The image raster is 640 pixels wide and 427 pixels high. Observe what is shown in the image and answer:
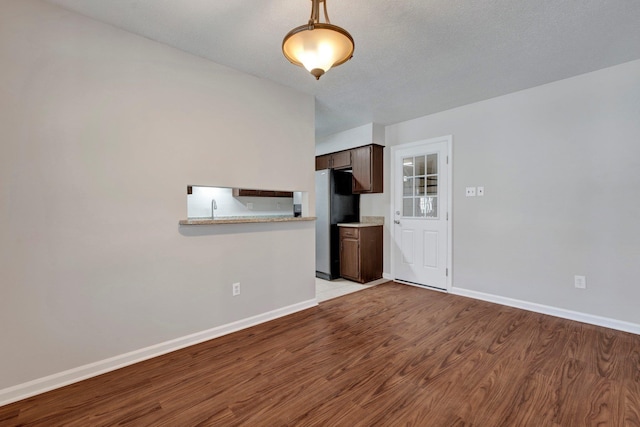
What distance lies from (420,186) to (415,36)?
7.48 ft

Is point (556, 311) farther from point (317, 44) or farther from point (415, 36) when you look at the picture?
point (317, 44)

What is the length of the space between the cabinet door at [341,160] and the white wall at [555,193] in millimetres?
1548

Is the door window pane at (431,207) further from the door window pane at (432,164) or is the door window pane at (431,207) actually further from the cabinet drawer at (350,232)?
the cabinet drawer at (350,232)

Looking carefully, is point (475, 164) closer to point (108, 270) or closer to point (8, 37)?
point (108, 270)

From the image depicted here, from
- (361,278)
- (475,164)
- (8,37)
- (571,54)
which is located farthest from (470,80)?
(8,37)

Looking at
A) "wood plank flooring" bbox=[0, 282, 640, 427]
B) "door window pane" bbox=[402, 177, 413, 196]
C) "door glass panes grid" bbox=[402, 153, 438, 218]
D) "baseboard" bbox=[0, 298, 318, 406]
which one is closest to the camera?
"wood plank flooring" bbox=[0, 282, 640, 427]

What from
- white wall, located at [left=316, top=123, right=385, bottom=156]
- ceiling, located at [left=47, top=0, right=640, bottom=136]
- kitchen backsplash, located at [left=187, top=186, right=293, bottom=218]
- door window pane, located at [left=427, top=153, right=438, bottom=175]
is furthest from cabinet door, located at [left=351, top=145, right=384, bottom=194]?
ceiling, located at [left=47, top=0, right=640, bottom=136]

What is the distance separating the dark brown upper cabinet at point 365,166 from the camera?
4348 mm

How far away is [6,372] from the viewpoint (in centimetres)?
170

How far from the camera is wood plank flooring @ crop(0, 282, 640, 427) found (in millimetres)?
1560

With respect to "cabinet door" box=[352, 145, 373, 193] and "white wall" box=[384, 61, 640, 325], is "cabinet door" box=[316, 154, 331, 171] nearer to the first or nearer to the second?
"cabinet door" box=[352, 145, 373, 193]

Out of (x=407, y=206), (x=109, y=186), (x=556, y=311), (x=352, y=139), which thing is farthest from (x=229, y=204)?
(x=556, y=311)

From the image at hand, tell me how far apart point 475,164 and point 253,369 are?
336cm

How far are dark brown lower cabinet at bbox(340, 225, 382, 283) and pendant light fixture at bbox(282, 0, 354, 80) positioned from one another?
2.88 m
